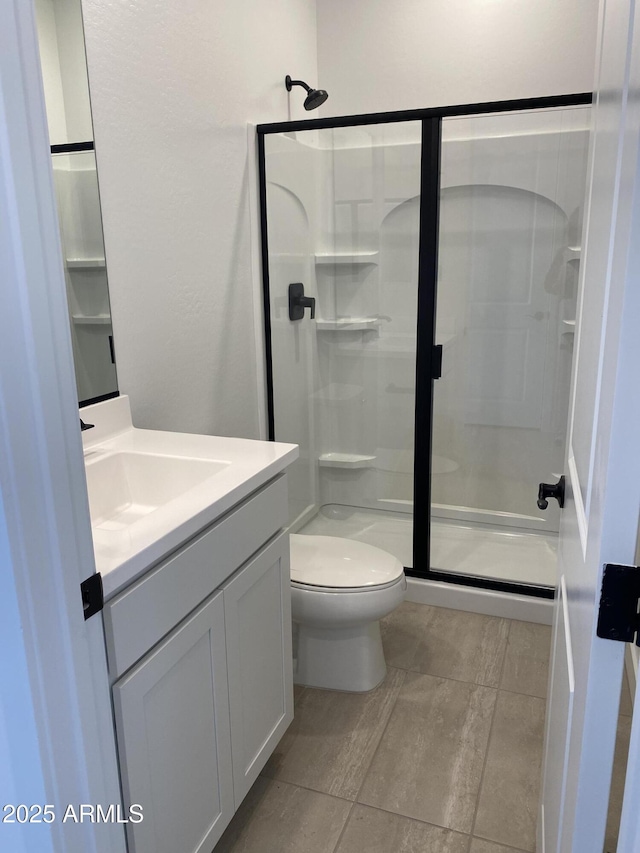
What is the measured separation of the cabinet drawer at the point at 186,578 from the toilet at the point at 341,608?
1.50ft

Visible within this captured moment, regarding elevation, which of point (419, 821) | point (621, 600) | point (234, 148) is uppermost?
point (234, 148)

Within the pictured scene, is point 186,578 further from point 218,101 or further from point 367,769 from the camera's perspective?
point 218,101

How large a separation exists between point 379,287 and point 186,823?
2.11 meters

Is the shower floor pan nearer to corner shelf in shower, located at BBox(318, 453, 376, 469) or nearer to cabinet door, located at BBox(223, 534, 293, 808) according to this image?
corner shelf in shower, located at BBox(318, 453, 376, 469)

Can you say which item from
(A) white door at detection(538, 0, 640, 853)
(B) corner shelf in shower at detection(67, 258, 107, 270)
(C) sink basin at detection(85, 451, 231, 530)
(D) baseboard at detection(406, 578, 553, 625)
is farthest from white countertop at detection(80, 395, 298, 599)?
(D) baseboard at detection(406, 578, 553, 625)

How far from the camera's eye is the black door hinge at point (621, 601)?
0.71 metres

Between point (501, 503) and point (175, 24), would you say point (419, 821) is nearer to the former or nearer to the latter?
point (501, 503)

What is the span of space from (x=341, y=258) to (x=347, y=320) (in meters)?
0.27

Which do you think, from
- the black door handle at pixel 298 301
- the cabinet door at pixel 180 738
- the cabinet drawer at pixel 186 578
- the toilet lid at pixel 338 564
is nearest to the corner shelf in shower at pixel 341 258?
the black door handle at pixel 298 301

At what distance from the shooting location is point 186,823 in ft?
4.25

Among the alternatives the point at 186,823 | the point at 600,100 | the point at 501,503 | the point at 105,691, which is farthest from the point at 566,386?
the point at 105,691

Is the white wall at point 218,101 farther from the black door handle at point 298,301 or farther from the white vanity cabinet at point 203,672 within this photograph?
the white vanity cabinet at point 203,672

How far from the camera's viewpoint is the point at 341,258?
2877 millimetres

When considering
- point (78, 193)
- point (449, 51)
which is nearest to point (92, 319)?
point (78, 193)
